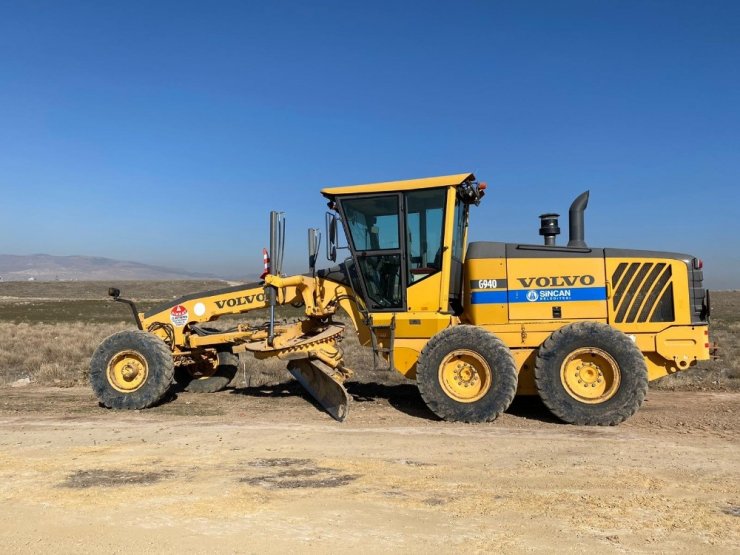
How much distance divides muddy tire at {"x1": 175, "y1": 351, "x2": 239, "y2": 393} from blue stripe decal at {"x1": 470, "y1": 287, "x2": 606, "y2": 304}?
14.9ft

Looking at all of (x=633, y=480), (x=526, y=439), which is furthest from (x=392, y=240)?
(x=633, y=480)

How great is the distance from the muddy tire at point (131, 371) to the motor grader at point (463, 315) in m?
0.02

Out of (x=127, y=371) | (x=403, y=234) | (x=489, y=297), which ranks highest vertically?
(x=403, y=234)

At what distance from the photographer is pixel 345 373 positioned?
890cm

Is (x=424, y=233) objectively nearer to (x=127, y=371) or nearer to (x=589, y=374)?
(x=589, y=374)

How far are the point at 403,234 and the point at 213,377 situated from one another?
170 inches

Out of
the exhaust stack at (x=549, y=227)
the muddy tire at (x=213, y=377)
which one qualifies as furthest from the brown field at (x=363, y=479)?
the exhaust stack at (x=549, y=227)

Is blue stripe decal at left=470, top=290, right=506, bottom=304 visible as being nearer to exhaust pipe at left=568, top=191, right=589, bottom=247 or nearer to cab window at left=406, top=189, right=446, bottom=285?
cab window at left=406, top=189, right=446, bottom=285

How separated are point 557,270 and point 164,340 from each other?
5.90m

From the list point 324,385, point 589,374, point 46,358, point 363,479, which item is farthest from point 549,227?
point 46,358

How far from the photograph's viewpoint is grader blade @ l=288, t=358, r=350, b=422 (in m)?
7.97

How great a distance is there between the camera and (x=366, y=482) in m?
5.23

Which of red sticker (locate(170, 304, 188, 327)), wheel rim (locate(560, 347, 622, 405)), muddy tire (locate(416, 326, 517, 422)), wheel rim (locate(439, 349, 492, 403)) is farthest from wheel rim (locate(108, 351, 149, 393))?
wheel rim (locate(560, 347, 622, 405))

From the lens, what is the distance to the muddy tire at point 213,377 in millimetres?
10344
